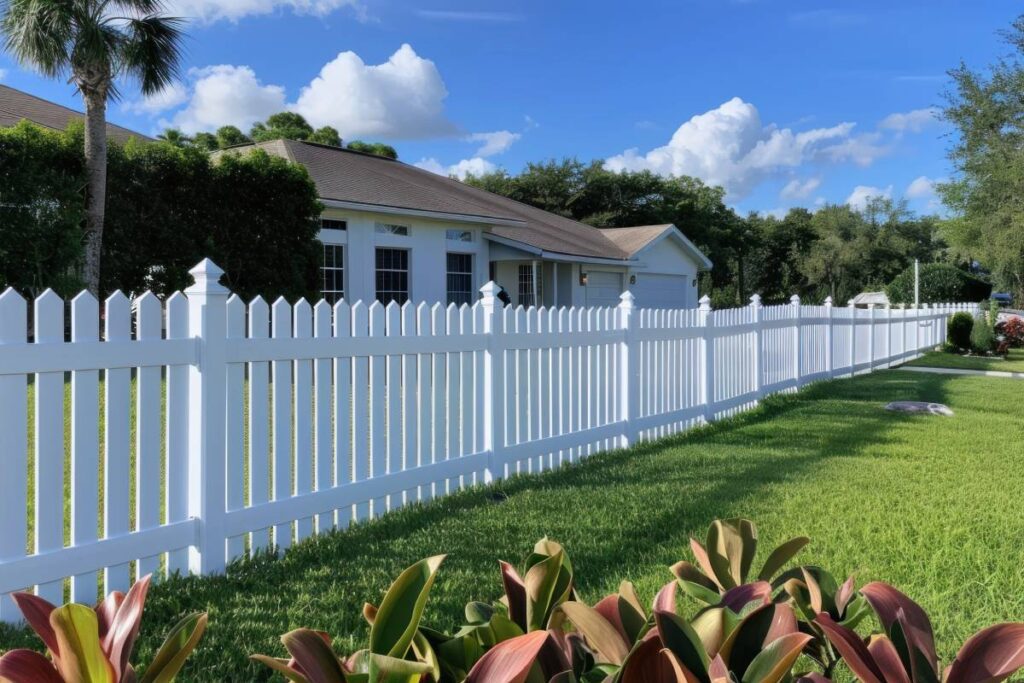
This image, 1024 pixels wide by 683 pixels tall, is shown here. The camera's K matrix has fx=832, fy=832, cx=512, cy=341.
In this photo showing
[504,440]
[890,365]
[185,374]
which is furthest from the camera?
[890,365]

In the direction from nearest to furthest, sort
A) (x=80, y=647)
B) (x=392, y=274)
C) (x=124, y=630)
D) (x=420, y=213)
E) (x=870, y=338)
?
(x=80, y=647), (x=124, y=630), (x=870, y=338), (x=420, y=213), (x=392, y=274)

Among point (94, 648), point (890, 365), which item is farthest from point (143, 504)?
point (890, 365)

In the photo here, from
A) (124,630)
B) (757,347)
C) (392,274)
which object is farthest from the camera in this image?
(392,274)

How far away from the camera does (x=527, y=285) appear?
78.1ft

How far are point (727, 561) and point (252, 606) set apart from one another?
2.52m

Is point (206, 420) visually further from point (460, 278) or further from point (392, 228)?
point (460, 278)

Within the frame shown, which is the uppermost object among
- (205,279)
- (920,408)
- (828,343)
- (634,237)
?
(634,237)

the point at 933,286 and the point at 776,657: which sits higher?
the point at 933,286

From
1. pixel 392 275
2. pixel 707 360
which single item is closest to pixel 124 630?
pixel 707 360

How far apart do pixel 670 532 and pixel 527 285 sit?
746 inches

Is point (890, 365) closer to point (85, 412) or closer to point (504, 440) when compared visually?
point (504, 440)

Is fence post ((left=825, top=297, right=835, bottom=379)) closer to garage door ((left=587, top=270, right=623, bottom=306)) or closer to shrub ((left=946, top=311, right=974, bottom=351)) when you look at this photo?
Answer: garage door ((left=587, top=270, right=623, bottom=306))

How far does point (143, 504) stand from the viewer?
158 inches

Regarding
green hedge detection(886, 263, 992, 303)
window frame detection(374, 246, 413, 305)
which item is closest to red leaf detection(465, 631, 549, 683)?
window frame detection(374, 246, 413, 305)
